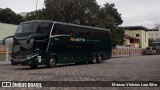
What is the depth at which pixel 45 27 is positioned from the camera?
2494 centimetres

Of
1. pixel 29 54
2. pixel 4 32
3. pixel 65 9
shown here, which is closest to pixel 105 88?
pixel 29 54

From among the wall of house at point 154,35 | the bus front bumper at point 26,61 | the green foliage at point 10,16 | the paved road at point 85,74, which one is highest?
the green foliage at point 10,16

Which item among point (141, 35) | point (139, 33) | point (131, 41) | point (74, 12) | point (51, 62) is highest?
point (74, 12)

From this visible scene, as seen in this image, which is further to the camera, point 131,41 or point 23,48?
point 131,41

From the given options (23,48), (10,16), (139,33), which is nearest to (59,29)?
(23,48)

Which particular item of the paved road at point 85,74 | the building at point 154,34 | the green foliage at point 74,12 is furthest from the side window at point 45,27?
the building at point 154,34

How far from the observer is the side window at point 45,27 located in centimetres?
2460

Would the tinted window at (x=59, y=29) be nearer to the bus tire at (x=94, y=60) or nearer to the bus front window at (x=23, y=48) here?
the bus front window at (x=23, y=48)

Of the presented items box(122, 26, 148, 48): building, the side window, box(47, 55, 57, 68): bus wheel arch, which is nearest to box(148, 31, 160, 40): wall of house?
box(122, 26, 148, 48): building

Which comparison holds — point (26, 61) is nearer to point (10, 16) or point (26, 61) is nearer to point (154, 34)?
point (10, 16)

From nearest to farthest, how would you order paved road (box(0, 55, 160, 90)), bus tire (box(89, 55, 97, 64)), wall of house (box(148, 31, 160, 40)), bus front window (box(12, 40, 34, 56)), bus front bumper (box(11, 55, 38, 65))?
paved road (box(0, 55, 160, 90))
bus front bumper (box(11, 55, 38, 65))
bus front window (box(12, 40, 34, 56))
bus tire (box(89, 55, 97, 64))
wall of house (box(148, 31, 160, 40))

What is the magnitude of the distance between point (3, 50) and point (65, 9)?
67.0 ft

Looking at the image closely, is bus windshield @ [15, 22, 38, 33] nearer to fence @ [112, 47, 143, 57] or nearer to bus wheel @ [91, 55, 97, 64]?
bus wheel @ [91, 55, 97, 64]

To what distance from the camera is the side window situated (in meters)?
24.6
